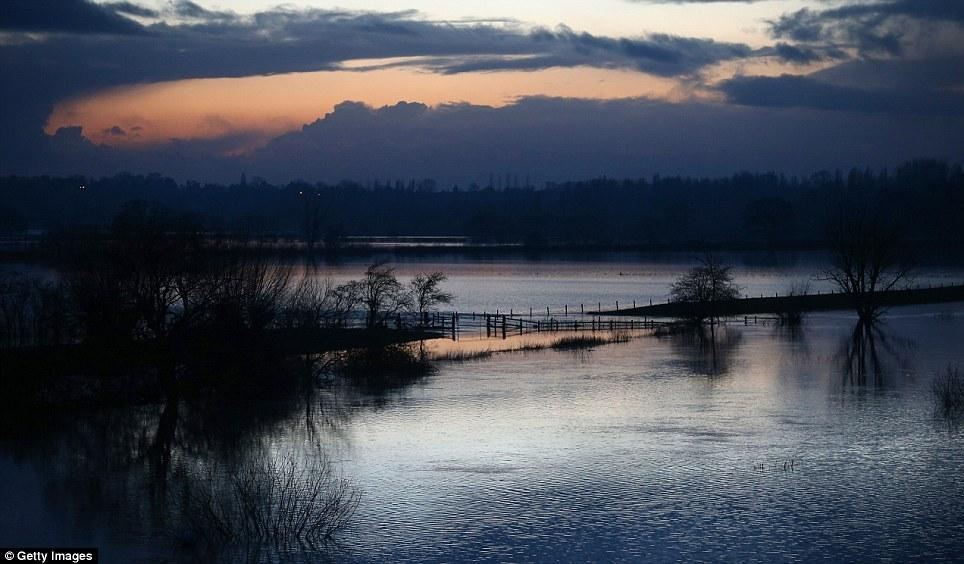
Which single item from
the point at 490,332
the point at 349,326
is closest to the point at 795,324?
the point at 490,332

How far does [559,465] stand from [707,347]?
28798 millimetres

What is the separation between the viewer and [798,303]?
257 feet

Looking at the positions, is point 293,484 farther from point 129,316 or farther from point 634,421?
point 129,316

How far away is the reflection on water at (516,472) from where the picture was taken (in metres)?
20.0

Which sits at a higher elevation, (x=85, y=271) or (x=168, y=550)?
(x=85, y=271)

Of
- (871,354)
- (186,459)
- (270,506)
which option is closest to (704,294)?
(871,354)

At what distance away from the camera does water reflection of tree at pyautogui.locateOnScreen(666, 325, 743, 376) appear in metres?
45.1

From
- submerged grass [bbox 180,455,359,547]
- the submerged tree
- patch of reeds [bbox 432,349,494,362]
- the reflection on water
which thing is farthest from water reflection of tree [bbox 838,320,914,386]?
submerged grass [bbox 180,455,359,547]

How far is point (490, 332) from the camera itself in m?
62.2

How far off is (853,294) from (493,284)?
40851 mm

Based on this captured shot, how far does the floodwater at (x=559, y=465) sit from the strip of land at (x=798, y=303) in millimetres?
27527

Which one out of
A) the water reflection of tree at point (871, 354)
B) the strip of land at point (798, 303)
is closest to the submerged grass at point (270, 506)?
the water reflection of tree at point (871, 354)

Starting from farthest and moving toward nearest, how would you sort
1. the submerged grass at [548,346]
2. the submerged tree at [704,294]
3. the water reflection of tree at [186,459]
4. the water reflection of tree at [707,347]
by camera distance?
1. the submerged tree at [704,294]
2. the submerged grass at [548,346]
3. the water reflection of tree at [707,347]
4. the water reflection of tree at [186,459]

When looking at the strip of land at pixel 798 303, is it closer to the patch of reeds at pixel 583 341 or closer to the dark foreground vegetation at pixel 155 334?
the patch of reeds at pixel 583 341
